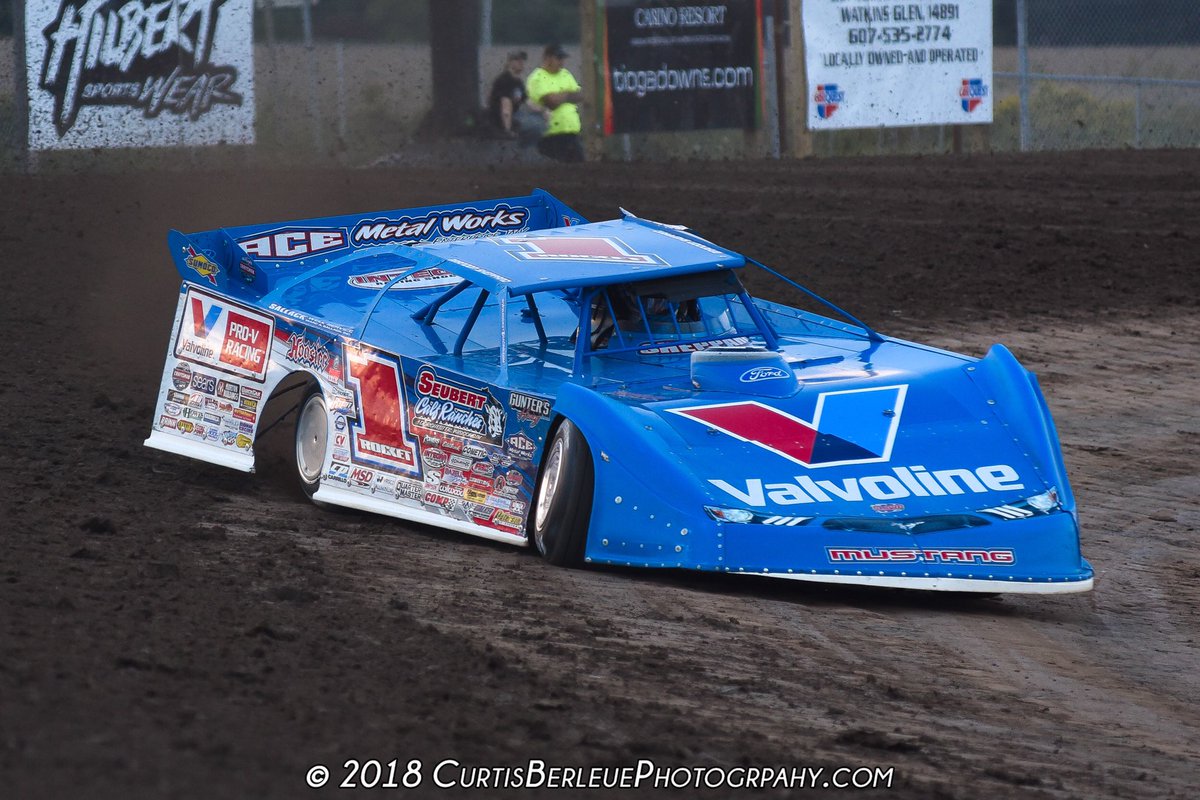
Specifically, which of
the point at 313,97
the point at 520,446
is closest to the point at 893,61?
the point at 313,97

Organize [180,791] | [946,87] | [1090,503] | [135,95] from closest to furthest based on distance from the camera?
[180,791] < [1090,503] < [135,95] < [946,87]

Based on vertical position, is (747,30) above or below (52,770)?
above

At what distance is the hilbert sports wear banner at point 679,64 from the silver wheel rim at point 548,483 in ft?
42.6

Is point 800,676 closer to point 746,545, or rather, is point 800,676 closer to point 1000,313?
point 746,545

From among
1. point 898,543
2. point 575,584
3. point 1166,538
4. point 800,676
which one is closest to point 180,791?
point 800,676

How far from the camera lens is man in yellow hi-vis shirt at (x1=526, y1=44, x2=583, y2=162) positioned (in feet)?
61.2

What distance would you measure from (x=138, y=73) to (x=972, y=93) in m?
9.74

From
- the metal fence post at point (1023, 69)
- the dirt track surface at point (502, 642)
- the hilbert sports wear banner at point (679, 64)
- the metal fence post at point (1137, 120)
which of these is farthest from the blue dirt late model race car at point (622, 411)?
Answer: the metal fence post at point (1137, 120)

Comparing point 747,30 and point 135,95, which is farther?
point 747,30

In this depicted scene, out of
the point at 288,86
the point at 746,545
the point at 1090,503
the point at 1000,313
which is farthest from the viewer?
the point at 288,86

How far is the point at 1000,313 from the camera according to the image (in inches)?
460

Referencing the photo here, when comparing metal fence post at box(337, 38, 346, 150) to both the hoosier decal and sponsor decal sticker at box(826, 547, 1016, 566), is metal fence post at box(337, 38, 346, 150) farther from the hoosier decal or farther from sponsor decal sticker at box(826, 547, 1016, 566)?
sponsor decal sticker at box(826, 547, 1016, 566)

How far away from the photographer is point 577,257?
6945 millimetres

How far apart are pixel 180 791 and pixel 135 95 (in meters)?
14.1
